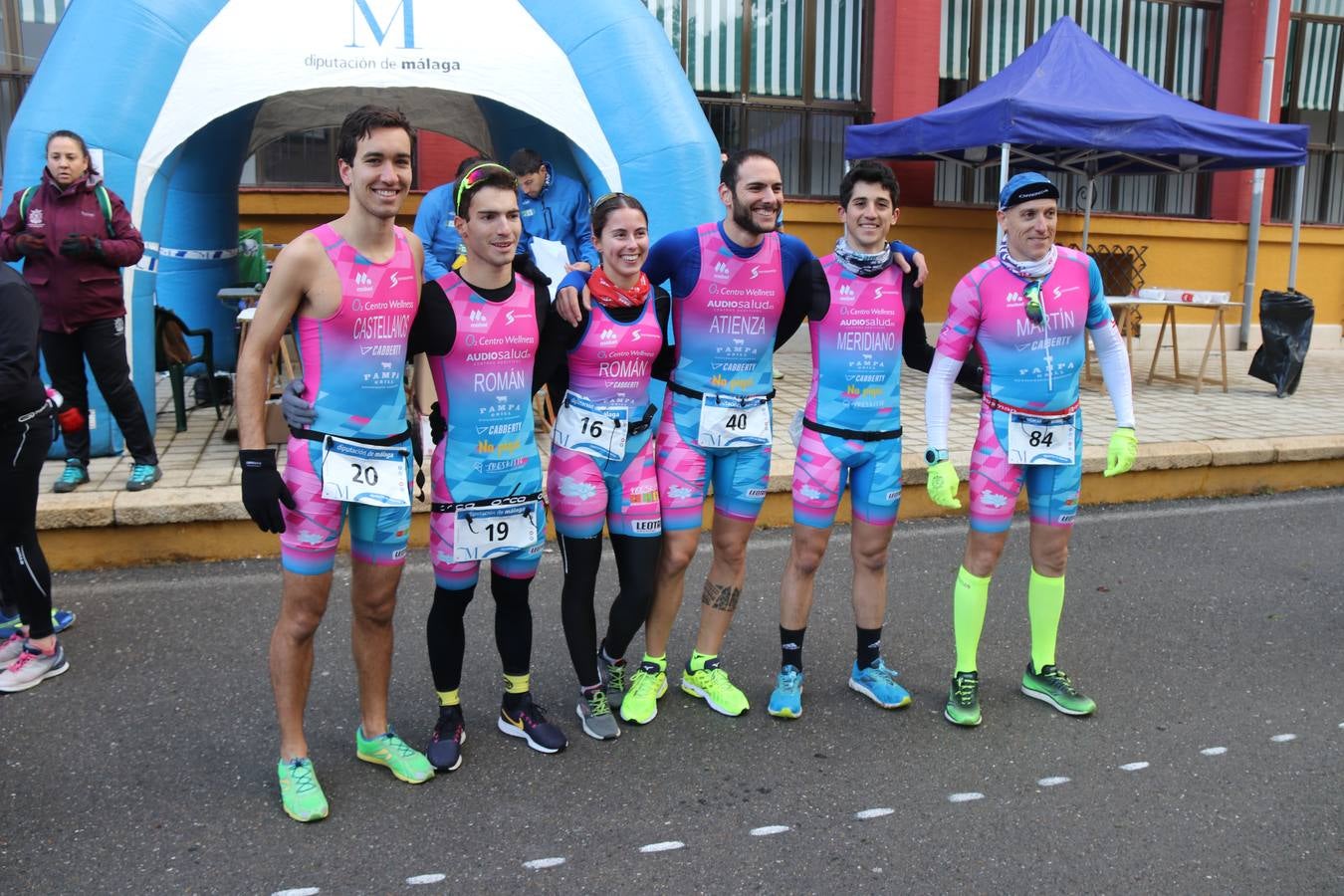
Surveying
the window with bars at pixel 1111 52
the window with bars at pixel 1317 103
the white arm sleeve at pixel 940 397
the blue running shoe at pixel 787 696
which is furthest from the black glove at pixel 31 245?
the window with bars at pixel 1317 103

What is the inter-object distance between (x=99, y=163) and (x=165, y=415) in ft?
8.03

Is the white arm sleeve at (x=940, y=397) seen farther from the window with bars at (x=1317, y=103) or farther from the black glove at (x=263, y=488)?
the window with bars at (x=1317, y=103)

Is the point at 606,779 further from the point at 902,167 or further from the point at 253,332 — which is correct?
→ the point at 902,167

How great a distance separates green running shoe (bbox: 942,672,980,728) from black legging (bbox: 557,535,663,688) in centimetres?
115

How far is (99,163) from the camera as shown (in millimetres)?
6207

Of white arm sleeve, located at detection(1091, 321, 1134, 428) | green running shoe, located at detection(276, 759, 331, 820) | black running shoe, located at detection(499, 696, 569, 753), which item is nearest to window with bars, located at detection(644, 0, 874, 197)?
white arm sleeve, located at detection(1091, 321, 1134, 428)

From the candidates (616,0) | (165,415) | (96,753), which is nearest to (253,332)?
(96,753)

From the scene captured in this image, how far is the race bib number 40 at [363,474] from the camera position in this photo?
3.08 m

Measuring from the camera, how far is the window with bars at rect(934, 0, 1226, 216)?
1272 centimetres

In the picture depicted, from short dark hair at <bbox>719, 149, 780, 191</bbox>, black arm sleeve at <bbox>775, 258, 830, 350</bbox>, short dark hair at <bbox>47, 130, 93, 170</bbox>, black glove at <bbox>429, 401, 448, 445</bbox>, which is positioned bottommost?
black glove at <bbox>429, 401, 448, 445</bbox>

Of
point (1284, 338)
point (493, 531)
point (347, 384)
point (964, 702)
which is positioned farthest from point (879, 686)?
point (1284, 338)

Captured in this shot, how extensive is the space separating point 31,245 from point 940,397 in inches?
185

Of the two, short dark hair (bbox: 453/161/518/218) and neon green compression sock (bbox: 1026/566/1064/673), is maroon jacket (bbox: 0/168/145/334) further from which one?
neon green compression sock (bbox: 1026/566/1064/673)

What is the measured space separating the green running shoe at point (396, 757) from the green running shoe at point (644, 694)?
2.43 feet
